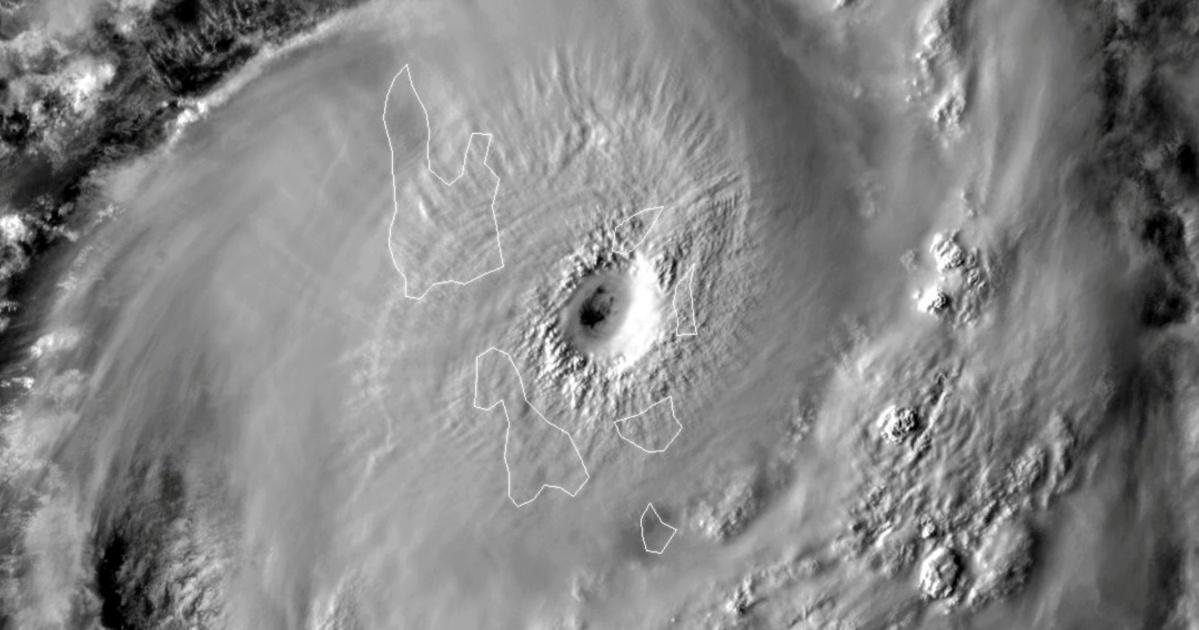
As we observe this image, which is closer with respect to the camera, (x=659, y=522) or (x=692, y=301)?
(x=692, y=301)

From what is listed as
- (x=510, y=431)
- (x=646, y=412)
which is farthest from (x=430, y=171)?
(x=646, y=412)

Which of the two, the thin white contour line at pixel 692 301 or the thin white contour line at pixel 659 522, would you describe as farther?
the thin white contour line at pixel 659 522

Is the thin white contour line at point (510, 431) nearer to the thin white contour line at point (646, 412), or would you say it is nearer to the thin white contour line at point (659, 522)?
the thin white contour line at point (646, 412)

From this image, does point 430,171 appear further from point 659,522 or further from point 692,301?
point 659,522

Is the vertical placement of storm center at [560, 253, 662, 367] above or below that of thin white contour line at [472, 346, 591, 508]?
above

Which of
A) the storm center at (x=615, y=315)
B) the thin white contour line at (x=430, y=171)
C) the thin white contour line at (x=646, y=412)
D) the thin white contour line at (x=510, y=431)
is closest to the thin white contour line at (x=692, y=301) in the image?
the storm center at (x=615, y=315)

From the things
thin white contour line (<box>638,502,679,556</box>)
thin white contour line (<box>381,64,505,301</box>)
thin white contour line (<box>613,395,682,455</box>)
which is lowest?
thin white contour line (<box>638,502,679,556</box>)

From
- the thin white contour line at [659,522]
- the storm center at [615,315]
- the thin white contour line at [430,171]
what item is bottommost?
the thin white contour line at [659,522]

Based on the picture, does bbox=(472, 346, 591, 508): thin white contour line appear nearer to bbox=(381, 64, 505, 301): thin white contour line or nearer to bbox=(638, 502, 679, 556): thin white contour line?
bbox=(638, 502, 679, 556): thin white contour line

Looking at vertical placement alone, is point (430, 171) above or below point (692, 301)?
above

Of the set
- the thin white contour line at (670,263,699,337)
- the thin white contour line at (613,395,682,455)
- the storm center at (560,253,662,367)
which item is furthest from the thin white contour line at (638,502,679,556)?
the thin white contour line at (670,263,699,337)

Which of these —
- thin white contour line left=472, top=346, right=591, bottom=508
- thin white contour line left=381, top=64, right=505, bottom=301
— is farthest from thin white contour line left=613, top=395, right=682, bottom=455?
thin white contour line left=381, top=64, right=505, bottom=301

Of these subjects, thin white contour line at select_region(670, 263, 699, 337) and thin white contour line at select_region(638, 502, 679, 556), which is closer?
thin white contour line at select_region(670, 263, 699, 337)
